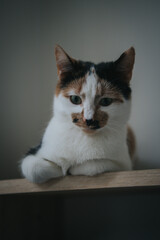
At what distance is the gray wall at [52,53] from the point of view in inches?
51.7

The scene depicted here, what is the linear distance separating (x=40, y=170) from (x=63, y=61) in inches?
15.0

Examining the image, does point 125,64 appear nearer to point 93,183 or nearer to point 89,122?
point 89,122

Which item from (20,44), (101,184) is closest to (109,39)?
(20,44)

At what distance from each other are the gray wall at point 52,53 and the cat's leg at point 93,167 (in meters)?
0.56

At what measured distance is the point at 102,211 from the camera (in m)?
1.30

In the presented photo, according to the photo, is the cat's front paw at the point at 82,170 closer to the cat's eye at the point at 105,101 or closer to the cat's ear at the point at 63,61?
the cat's eye at the point at 105,101

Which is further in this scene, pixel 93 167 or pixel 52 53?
pixel 52 53

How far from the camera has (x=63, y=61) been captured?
2.79ft

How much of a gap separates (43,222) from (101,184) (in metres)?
0.63

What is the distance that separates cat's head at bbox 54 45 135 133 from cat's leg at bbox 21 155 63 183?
0.52 ft

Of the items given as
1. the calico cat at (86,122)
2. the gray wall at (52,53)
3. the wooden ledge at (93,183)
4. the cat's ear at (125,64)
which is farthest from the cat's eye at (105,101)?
the gray wall at (52,53)

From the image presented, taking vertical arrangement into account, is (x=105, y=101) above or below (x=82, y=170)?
above

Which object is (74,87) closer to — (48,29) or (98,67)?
(98,67)

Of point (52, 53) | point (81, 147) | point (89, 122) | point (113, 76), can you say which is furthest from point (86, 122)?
point (52, 53)
